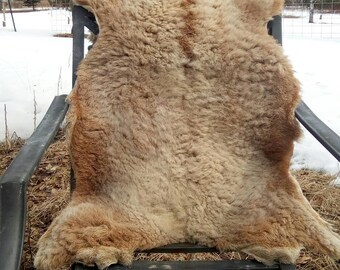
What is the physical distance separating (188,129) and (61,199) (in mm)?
841

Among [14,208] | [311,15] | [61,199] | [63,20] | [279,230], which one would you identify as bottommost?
[61,199]

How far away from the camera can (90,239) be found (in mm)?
1183

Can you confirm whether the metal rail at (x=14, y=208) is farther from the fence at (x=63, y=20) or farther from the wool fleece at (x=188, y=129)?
the fence at (x=63, y=20)

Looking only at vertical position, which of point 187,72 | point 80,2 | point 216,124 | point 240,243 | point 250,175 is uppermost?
point 80,2

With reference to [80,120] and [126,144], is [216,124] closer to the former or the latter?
[126,144]

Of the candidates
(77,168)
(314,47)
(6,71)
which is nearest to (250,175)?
(77,168)

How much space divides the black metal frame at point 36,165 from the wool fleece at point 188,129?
52 mm

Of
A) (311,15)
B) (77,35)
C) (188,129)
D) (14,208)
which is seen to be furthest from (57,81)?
(311,15)

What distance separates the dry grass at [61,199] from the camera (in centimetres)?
168

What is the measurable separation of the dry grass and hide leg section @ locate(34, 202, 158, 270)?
16.2 inches

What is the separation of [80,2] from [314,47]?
204 inches

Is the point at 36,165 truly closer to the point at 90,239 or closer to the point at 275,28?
the point at 90,239

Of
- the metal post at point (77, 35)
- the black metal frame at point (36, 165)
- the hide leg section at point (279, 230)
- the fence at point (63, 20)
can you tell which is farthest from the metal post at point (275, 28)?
the fence at point (63, 20)

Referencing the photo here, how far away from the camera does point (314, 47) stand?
614 cm
